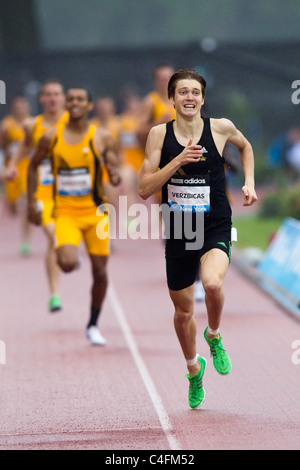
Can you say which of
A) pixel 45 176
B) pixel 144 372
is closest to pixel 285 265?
pixel 45 176

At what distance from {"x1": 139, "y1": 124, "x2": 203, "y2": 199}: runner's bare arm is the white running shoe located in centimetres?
362

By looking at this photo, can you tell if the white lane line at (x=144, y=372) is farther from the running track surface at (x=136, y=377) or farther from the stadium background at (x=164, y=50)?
the stadium background at (x=164, y=50)

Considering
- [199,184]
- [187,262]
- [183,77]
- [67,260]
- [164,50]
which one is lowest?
[67,260]

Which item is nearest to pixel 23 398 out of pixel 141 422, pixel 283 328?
pixel 141 422

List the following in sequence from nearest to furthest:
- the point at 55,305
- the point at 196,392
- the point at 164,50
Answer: the point at 196,392, the point at 55,305, the point at 164,50

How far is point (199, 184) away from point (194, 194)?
0.07m

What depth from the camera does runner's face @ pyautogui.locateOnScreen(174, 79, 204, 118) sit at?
757cm

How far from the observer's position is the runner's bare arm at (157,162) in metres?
7.26

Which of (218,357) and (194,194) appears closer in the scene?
(194,194)

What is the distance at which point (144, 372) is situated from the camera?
9648 millimetres

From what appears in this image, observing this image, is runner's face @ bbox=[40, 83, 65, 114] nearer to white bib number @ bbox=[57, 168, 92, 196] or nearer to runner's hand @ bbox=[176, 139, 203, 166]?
white bib number @ bbox=[57, 168, 92, 196]

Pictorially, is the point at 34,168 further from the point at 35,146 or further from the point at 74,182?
the point at 35,146

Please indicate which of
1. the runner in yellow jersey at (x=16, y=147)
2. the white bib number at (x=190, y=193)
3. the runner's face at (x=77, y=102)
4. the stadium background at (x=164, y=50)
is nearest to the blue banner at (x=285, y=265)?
the runner's face at (x=77, y=102)

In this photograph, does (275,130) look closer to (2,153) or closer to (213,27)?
(213,27)
